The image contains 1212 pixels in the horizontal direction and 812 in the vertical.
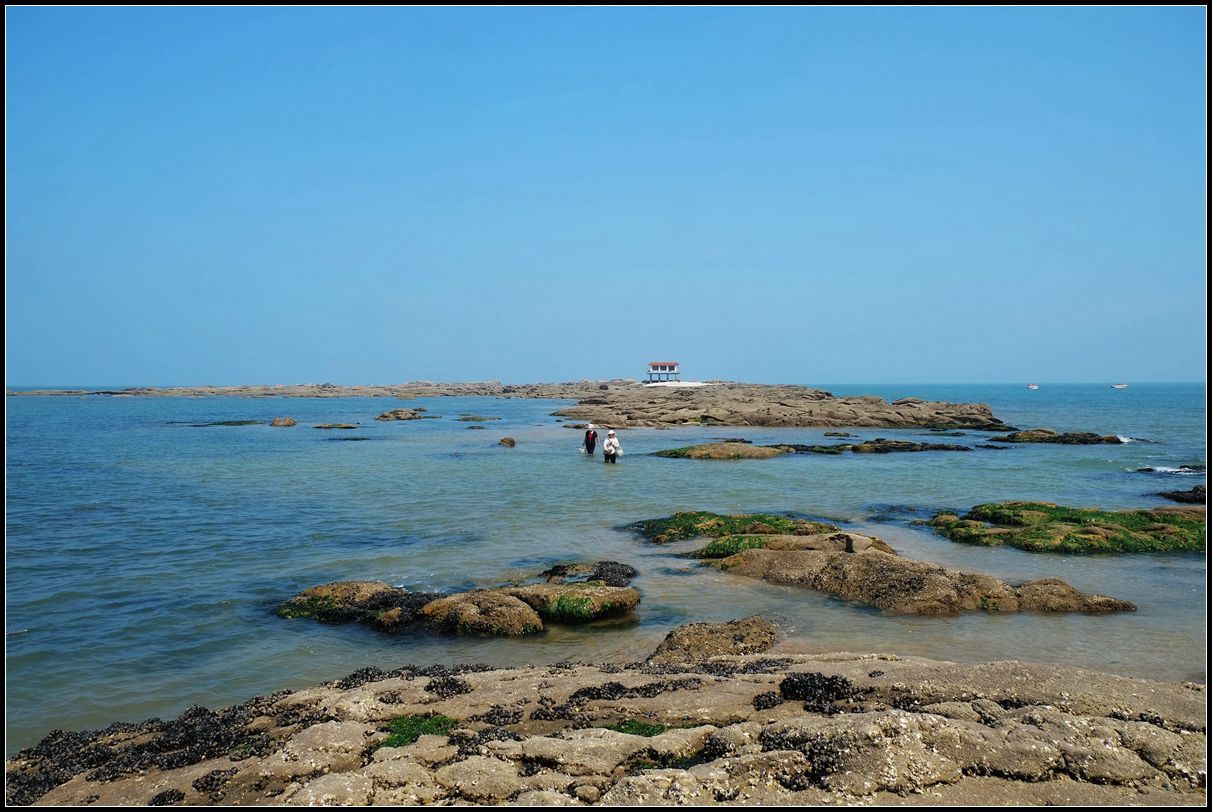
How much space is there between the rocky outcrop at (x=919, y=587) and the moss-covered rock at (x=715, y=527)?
12.2 feet

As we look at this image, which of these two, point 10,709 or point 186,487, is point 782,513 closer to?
point 10,709

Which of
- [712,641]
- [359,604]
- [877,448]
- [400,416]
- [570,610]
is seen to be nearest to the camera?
[712,641]

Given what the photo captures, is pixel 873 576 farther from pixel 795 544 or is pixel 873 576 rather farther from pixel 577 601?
pixel 577 601

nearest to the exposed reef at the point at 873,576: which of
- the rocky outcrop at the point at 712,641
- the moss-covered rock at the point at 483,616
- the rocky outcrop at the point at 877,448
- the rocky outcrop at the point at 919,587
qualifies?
the rocky outcrop at the point at 919,587

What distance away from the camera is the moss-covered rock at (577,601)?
611 inches

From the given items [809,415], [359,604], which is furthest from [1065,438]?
[359,604]

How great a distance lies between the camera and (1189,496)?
31297mm

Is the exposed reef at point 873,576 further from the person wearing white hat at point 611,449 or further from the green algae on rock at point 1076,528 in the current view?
the person wearing white hat at point 611,449

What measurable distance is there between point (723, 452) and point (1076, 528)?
969 inches

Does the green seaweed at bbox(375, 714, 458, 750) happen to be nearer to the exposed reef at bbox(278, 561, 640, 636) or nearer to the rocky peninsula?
the rocky peninsula

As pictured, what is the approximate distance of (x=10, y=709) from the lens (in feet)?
38.2

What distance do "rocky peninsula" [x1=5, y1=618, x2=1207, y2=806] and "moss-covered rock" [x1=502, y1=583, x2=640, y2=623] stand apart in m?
4.40

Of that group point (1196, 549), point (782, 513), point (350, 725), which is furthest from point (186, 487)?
point (1196, 549)

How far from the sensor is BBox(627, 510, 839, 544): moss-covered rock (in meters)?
22.9
